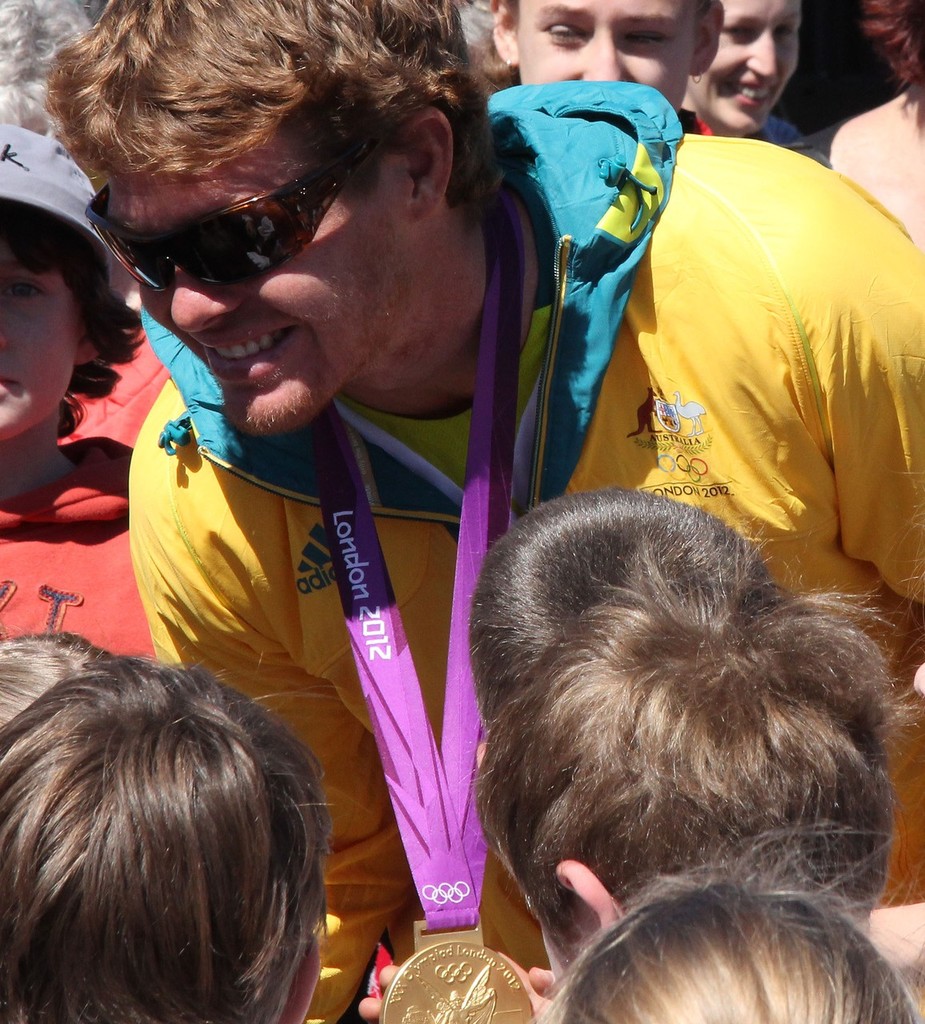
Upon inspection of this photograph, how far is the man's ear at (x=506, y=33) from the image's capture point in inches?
132

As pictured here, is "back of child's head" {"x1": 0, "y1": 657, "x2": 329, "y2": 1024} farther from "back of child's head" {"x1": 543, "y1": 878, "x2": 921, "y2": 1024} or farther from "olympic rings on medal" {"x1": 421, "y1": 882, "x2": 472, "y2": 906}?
"olympic rings on medal" {"x1": 421, "y1": 882, "x2": 472, "y2": 906}

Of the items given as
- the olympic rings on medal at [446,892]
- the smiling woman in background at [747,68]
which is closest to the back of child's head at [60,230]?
the olympic rings on medal at [446,892]

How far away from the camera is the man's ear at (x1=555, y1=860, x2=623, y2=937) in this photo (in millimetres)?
1363

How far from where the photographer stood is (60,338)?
2.73m

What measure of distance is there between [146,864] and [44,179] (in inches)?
68.1

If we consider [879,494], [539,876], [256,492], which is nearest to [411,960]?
[539,876]

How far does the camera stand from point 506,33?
11.2 ft

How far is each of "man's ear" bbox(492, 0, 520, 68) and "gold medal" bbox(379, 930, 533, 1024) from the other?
2271mm

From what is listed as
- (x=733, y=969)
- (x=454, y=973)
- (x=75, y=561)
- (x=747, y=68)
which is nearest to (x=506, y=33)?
(x=747, y=68)

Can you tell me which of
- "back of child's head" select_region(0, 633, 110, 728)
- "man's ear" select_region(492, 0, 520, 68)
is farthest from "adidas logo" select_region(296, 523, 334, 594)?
"man's ear" select_region(492, 0, 520, 68)

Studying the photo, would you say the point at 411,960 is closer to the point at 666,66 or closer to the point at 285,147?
the point at 285,147

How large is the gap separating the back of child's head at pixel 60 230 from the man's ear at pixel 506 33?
1.18m

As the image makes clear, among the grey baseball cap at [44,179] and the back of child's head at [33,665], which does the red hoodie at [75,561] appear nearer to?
the grey baseball cap at [44,179]

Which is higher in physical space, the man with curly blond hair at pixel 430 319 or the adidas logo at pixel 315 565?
the man with curly blond hair at pixel 430 319
